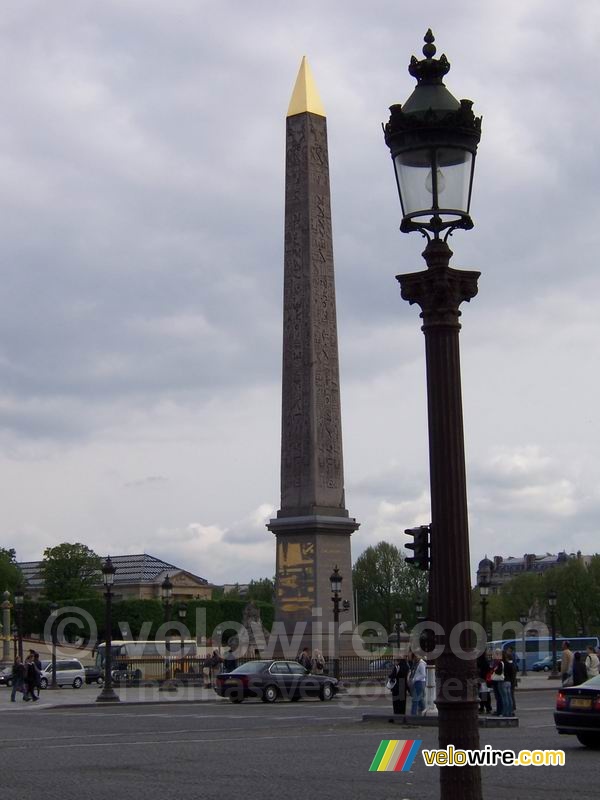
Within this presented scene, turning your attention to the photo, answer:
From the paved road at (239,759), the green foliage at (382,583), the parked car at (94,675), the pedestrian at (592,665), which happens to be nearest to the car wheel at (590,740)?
the paved road at (239,759)

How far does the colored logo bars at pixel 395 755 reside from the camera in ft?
53.8

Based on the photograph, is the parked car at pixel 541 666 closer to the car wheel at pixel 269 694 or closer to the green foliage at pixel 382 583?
the green foliage at pixel 382 583

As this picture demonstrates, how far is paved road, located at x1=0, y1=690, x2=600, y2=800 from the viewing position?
44.1 feet

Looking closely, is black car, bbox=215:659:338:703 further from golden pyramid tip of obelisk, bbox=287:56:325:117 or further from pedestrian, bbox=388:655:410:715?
golden pyramid tip of obelisk, bbox=287:56:325:117

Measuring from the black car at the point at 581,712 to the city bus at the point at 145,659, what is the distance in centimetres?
3523

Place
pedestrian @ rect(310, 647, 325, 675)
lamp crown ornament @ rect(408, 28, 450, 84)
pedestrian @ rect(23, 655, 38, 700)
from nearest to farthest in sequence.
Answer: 1. lamp crown ornament @ rect(408, 28, 450, 84)
2. pedestrian @ rect(23, 655, 38, 700)
3. pedestrian @ rect(310, 647, 325, 675)

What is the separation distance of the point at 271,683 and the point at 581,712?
18941 millimetres

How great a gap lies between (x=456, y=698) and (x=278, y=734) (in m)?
16.4

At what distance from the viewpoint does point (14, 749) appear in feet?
64.3

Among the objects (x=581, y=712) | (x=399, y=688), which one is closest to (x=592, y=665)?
(x=399, y=688)

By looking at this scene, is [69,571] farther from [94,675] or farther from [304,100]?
[304,100]

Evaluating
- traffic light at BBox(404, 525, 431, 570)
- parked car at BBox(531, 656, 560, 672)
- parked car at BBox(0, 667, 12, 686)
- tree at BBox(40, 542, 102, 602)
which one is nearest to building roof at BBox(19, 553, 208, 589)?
tree at BBox(40, 542, 102, 602)

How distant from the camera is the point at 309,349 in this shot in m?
40.7

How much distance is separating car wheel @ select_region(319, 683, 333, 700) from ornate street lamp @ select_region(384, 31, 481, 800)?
30899 mm
